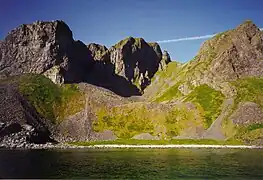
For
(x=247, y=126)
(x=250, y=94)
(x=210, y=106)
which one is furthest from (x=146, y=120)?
(x=250, y=94)

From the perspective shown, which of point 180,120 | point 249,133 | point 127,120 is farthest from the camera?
point 127,120

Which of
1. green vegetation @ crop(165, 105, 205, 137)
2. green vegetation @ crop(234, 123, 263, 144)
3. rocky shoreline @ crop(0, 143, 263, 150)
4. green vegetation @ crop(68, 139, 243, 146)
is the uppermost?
green vegetation @ crop(165, 105, 205, 137)

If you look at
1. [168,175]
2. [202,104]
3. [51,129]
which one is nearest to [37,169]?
[168,175]

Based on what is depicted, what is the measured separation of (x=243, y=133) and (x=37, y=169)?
360 feet

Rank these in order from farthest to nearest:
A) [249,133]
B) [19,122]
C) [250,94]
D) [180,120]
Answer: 1. [250,94]
2. [180,120]
3. [249,133]
4. [19,122]

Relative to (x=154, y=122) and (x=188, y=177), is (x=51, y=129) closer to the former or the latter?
(x=154, y=122)

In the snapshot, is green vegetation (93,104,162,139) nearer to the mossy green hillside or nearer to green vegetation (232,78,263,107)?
the mossy green hillside

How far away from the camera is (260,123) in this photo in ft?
522

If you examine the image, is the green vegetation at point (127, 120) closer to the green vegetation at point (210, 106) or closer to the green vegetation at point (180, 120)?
the green vegetation at point (180, 120)

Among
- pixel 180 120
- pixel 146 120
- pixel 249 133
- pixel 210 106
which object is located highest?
pixel 210 106

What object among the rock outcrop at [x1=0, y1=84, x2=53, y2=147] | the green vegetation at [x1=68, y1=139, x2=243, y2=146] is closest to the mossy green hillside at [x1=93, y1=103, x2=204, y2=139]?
the green vegetation at [x1=68, y1=139, x2=243, y2=146]

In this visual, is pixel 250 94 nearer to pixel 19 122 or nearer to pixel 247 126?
pixel 247 126

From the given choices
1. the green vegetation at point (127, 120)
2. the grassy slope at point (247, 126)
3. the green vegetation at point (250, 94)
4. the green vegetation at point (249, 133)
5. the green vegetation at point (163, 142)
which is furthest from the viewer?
the green vegetation at point (250, 94)

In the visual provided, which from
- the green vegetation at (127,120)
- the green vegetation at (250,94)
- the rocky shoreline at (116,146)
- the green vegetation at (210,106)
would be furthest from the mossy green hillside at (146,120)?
the green vegetation at (250,94)
